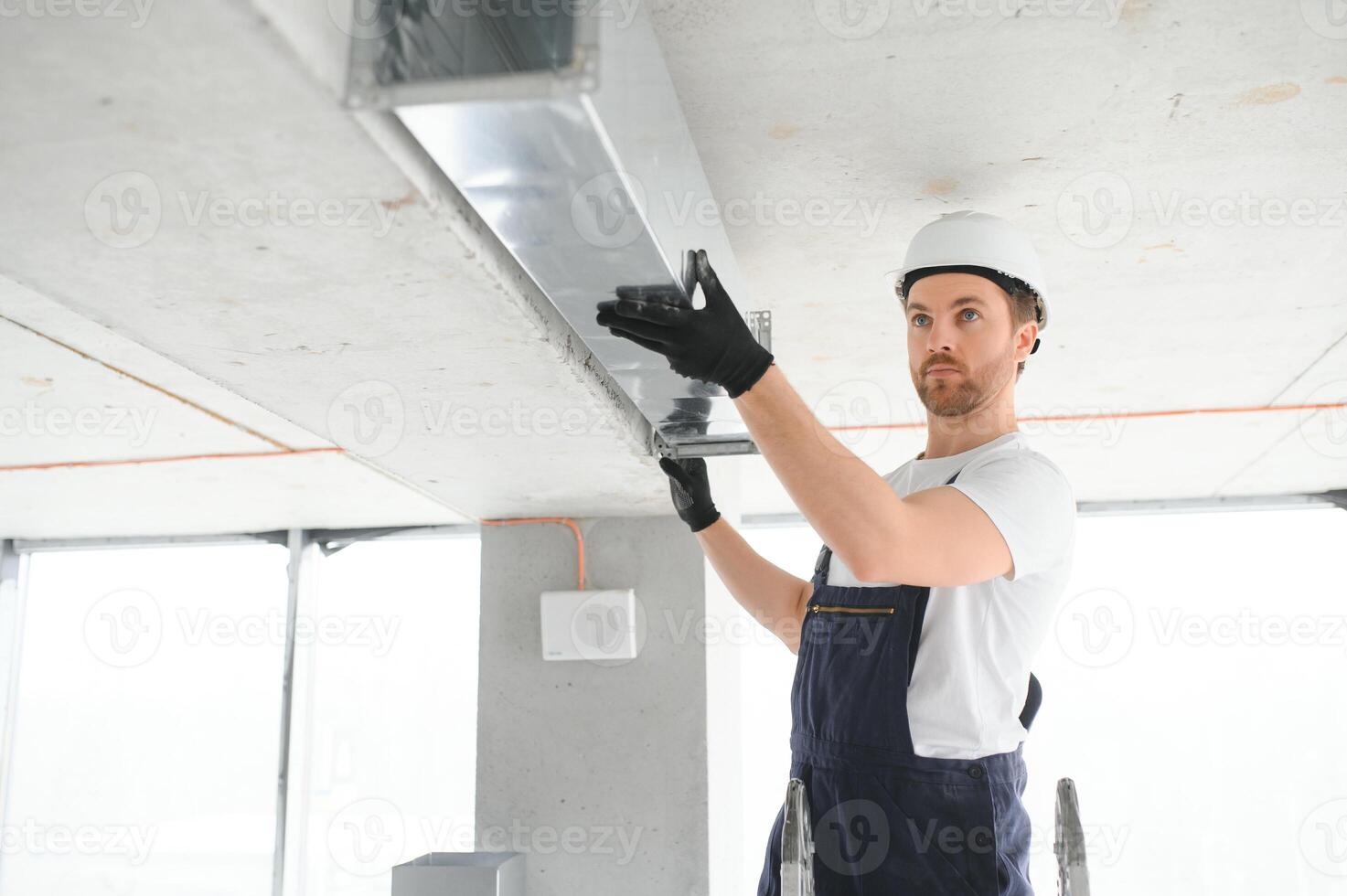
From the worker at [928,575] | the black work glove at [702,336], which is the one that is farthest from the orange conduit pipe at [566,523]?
the black work glove at [702,336]

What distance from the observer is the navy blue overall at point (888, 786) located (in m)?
1.32

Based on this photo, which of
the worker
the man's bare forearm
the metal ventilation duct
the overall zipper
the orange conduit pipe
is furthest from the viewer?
the orange conduit pipe

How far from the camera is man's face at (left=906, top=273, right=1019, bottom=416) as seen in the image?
4.92ft

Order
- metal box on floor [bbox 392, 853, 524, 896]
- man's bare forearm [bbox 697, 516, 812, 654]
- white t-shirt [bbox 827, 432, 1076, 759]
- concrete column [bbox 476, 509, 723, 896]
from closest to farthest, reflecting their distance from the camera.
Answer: white t-shirt [bbox 827, 432, 1076, 759] → man's bare forearm [bbox 697, 516, 812, 654] → metal box on floor [bbox 392, 853, 524, 896] → concrete column [bbox 476, 509, 723, 896]

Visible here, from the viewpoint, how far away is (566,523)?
3.12m

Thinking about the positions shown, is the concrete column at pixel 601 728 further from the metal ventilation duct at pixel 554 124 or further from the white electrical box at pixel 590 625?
the metal ventilation duct at pixel 554 124

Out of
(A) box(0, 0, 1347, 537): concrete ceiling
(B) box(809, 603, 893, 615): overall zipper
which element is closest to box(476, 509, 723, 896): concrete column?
(A) box(0, 0, 1347, 537): concrete ceiling

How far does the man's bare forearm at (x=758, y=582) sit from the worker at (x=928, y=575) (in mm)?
274

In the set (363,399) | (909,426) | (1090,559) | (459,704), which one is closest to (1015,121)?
(363,399)

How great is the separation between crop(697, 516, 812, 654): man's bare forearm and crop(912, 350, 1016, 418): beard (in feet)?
1.53

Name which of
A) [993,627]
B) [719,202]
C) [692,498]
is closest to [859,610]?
[993,627]

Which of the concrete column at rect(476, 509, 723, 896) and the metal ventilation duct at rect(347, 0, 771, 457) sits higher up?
the metal ventilation duct at rect(347, 0, 771, 457)

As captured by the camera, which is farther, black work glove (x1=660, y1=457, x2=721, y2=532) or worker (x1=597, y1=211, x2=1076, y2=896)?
black work glove (x1=660, y1=457, x2=721, y2=532)

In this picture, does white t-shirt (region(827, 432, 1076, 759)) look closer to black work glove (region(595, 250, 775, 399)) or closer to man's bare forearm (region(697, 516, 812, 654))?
black work glove (region(595, 250, 775, 399))
